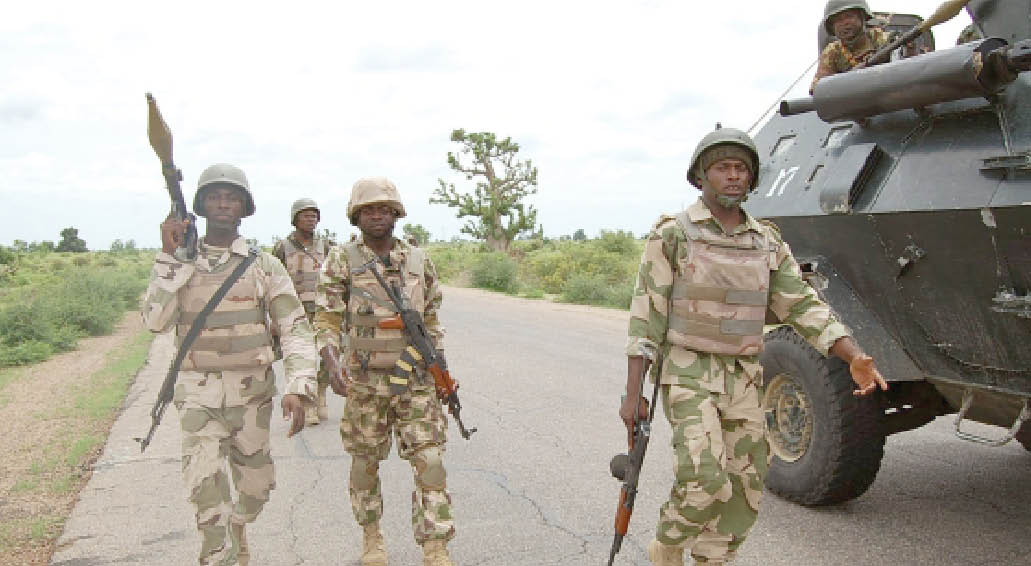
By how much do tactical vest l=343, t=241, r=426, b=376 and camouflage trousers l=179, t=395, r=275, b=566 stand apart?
0.44m

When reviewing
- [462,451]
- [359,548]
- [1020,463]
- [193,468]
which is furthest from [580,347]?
[193,468]

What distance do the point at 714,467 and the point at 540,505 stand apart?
1.66m

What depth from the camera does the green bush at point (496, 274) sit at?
2262 cm

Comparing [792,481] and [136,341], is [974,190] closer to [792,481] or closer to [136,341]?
[792,481]

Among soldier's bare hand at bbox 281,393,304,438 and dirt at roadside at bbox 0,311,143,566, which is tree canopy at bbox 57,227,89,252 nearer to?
dirt at roadside at bbox 0,311,143,566

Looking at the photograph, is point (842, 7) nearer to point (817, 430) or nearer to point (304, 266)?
point (817, 430)

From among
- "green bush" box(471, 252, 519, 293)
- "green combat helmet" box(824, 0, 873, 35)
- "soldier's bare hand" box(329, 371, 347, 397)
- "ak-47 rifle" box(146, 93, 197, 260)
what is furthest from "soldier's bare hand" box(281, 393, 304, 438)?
"green bush" box(471, 252, 519, 293)

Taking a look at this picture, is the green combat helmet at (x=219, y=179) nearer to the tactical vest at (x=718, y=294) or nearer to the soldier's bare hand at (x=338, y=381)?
the soldier's bare hand at (x=338, y=381)

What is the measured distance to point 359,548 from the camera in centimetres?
395

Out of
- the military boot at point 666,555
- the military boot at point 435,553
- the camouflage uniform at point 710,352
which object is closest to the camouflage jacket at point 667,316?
the camouflage uniform at point 710,352

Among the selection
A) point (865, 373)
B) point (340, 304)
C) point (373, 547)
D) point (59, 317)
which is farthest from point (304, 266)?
point (59, 317)

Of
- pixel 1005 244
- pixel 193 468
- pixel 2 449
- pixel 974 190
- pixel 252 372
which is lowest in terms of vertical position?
pixel 2 449

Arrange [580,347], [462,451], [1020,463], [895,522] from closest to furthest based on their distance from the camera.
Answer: [895,522] < [1020,463] < [462,451] < [580,347]

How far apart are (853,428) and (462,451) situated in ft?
8.23
